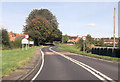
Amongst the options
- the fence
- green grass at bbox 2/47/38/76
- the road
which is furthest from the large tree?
the road

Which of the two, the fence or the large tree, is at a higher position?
the large tree

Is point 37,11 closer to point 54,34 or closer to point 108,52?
point 54,34

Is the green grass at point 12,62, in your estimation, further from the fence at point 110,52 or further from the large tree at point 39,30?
the large tree at point 39,30

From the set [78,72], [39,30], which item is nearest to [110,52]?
[78,72]

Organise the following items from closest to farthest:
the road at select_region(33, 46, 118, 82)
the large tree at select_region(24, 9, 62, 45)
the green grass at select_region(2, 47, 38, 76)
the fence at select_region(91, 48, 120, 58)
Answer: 1. the road at select_region(33, 46, 118, 82)
2. the green grass at select_region(2, 47, 38, 76)
3. the fence at select_region(91, 48, 120, 58)
4. the large tree at select_region(24, 9, 62, 45)

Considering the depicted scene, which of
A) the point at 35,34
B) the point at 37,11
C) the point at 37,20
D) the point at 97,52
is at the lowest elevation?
the point at 97,52

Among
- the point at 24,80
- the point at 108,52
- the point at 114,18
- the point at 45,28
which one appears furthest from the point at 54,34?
the point at 24,80

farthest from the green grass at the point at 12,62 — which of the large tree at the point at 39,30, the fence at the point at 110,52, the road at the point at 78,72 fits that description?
the large tree at the point at 39,30

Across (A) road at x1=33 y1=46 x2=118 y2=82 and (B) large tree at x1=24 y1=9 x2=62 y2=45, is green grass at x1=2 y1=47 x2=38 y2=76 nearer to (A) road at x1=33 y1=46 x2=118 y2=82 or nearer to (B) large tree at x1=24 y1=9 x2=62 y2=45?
(A) road at x1=33 y1=46 x2=118 y2=82

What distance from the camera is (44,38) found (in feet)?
219

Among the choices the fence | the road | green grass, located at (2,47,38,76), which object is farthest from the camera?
the fence

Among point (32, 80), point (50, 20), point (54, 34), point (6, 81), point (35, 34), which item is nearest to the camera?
point (6, 81)

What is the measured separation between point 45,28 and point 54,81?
6126 centimetres

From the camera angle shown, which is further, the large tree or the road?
the large tree
